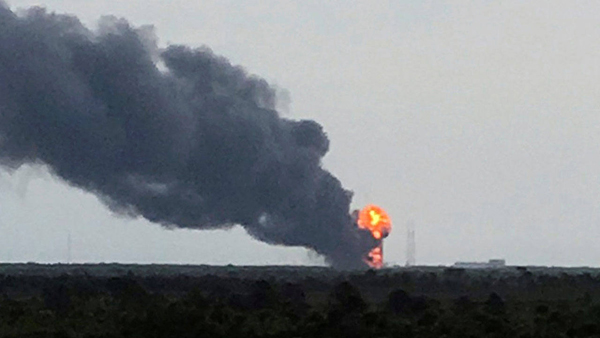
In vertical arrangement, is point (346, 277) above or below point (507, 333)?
above

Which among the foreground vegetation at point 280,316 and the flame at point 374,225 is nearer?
the foreground vegetation at point 280,316

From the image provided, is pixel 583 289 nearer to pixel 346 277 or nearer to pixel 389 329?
pixel 346 277

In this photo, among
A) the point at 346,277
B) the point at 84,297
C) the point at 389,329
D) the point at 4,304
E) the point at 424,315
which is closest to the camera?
the point at 389,329

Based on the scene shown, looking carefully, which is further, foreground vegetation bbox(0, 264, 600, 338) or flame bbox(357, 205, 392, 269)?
flame bbox(357, 205, 392, 269)

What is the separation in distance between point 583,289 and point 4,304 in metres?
42.3

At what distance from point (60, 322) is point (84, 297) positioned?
63.7 ft

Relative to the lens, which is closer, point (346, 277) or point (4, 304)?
point (4, 304)

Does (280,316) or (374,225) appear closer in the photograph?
(280,316)

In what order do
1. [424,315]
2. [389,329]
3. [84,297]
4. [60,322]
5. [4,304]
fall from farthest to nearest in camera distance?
[84,297] → [4,304] → [424,315] → [60,322] → [389,329]

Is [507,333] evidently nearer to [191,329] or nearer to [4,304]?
[191,329]

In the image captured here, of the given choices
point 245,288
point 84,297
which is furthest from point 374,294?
point 84,297

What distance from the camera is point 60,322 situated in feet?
181

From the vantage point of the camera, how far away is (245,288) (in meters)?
94.3

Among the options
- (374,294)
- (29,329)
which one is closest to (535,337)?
(29,329)
